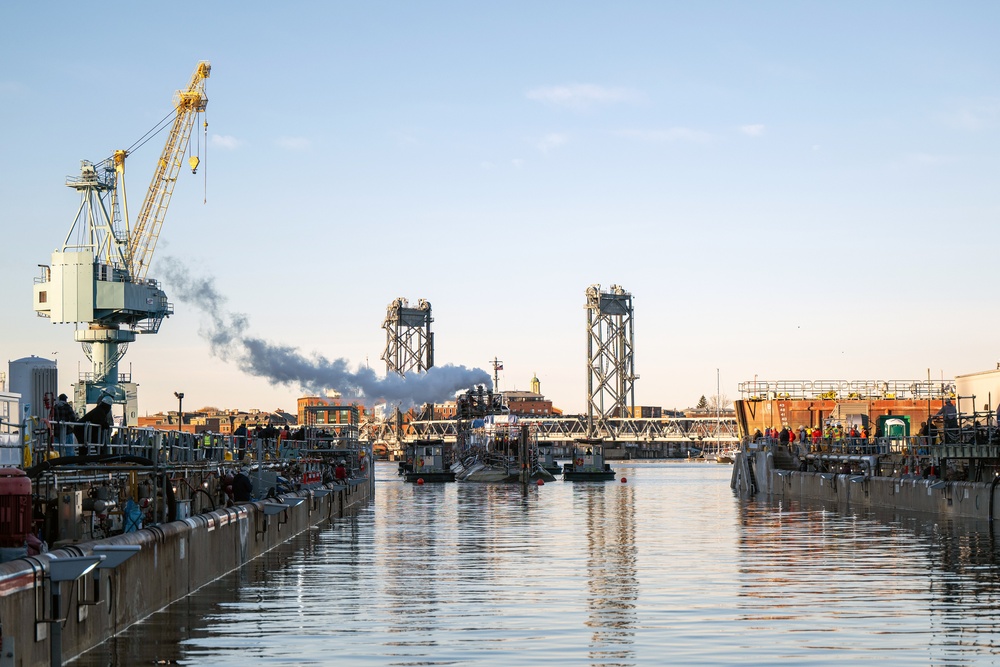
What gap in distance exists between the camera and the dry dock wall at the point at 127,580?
617 inches

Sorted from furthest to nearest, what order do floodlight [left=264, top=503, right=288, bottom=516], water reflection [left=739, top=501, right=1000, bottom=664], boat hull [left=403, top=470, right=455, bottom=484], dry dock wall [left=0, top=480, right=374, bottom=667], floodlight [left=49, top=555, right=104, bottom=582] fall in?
boat hull [left=403, top=470, right=455, bottom=484], floodlight [left=264, top=503, right=288, bottom=516], water reflection [left=739, top=501, right=1000, bottom=664], floodlight [left=49, top=555, right=104, bottom=582], dry dock wall [left=0, top=480, right=374, bottom=667]

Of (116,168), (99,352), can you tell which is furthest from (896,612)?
(116,168)

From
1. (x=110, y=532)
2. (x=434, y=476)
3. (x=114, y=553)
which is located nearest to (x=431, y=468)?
(x=434, y=476)

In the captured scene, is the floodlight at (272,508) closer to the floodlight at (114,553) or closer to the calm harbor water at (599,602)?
the calm harbor water at (599,602)

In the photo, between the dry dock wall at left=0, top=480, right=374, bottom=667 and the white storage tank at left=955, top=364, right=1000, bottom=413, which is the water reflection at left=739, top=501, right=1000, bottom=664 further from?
the white storage tank at left=955, top=364, right=1000, bottom=413

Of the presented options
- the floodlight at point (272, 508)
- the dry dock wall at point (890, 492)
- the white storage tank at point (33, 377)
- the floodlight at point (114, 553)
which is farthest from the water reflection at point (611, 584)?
the white storage tank at point (33, 377)

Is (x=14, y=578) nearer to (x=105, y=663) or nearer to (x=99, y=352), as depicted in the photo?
(x=105, y=663)

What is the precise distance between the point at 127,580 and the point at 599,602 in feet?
27.6

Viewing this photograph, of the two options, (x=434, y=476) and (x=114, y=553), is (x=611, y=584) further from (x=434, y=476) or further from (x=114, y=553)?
(x=434, y=476)

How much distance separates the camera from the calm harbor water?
1889cm

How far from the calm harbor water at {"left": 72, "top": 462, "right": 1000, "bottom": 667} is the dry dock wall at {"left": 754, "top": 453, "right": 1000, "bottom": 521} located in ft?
5.52

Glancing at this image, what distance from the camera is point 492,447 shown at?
373 ft

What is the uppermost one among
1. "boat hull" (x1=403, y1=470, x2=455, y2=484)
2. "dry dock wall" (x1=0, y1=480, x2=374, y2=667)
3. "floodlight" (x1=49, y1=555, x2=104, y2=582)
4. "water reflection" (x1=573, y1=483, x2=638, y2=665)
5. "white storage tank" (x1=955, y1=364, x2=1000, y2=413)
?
"white storage tank" (x1=955, y1=364, x2=1000, y2=413)

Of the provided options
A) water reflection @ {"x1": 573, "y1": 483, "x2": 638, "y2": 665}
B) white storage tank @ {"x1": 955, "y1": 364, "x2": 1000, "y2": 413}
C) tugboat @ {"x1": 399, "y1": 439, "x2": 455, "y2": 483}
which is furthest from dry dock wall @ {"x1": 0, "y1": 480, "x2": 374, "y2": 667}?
tugboat @ {"x1": 399, "y1": 439, "x2": 455, "y2": 483}
